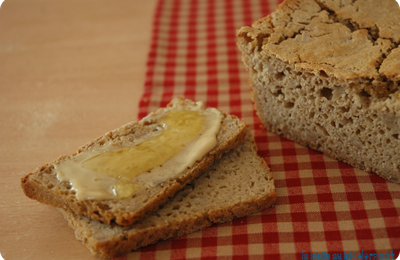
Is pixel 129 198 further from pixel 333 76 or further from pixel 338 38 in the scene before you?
pixel 338 38

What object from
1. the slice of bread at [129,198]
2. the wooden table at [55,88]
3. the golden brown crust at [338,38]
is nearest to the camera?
the slice of bread at [129,198]

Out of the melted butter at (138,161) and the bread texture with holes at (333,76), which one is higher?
the bread texture with holes at (333,76)

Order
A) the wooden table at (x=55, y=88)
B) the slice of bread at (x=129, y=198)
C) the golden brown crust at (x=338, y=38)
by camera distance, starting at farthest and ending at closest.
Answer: the wooden table at (x=55, y=88) → the golden brown crust at (x=338, y=38) → the slice of bread at (x=129, y=198)

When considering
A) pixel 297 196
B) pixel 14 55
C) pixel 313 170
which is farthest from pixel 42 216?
pixel 14 55

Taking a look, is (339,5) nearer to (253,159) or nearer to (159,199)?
(253,159)

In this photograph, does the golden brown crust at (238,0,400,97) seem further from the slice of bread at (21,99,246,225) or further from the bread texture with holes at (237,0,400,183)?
the slice of bread at (21,99,246,225)

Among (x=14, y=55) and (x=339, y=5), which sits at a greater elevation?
(x=339, y=5)

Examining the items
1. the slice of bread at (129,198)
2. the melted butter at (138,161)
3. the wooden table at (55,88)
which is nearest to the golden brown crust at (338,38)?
the slice of bread at (129,198)

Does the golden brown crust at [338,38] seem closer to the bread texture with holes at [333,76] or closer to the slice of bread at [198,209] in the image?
the bread texture with holes at [333,76]
